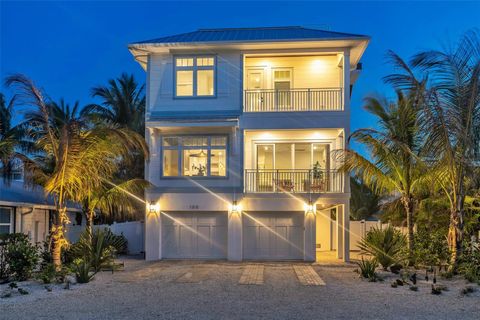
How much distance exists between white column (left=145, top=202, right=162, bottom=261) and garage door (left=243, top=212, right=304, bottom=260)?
3397 mm

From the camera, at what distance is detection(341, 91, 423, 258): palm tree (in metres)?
15.9

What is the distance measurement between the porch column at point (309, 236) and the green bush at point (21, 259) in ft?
32.1

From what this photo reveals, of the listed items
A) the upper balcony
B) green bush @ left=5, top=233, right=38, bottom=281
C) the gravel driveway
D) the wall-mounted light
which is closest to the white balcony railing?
the upper balcony

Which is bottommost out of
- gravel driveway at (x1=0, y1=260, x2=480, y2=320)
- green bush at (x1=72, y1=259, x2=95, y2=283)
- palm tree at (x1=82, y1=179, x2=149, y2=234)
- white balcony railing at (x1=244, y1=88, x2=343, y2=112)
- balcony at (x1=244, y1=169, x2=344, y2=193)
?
gravel driveway at (x1=0, y1=260, x2=480, y2=320)

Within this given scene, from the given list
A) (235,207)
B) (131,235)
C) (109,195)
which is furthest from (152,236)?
(131,235)

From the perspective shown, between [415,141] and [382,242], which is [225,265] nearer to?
[382,242]

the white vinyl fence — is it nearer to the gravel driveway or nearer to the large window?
the large window

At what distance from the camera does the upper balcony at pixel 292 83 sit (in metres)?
18.8

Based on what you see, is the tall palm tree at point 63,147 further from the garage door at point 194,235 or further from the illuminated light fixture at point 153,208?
the garage door at point 194,235

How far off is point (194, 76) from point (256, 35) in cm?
325

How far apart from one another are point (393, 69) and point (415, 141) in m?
4.07

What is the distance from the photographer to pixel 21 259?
1202 cm

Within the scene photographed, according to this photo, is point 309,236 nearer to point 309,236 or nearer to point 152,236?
point 309,236

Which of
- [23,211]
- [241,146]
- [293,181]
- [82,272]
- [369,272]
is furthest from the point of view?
[23,211]
